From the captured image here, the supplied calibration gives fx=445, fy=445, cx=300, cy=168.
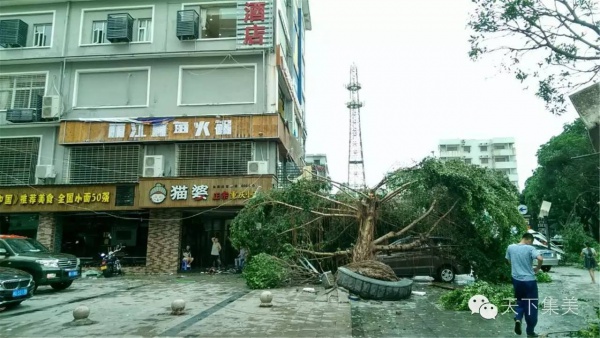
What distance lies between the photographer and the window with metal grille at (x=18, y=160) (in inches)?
814

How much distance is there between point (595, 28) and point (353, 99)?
39.8 metres

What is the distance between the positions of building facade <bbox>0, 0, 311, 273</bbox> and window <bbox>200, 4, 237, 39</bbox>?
0.05 meters

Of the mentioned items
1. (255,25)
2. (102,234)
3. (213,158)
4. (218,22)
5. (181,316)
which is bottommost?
(181,316)

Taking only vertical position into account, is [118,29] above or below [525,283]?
above

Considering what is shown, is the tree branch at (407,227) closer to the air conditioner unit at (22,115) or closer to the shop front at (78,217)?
the shop front at (78,217)

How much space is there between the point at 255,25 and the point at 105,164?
922 cm

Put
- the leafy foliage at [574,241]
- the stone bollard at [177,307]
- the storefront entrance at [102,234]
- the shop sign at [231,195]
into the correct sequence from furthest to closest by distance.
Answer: the leafy foliage at [574,241]
the storefront entrance at [102,234]
the shop sign at [231,195]
the stone bollard at [177,307]

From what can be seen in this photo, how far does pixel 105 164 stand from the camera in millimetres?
20062

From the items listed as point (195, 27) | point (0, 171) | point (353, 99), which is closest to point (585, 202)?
point (353, 99)

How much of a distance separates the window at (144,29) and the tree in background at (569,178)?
84.0 ft

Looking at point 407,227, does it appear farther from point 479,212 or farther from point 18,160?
point 18,160

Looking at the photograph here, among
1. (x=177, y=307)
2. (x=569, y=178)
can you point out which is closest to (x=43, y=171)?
(x=177, y=307)

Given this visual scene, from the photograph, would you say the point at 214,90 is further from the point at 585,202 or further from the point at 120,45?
the point at 585,202

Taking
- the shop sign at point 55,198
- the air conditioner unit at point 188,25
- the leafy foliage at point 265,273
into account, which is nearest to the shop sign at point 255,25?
the air conditioner unit at point 188,25
